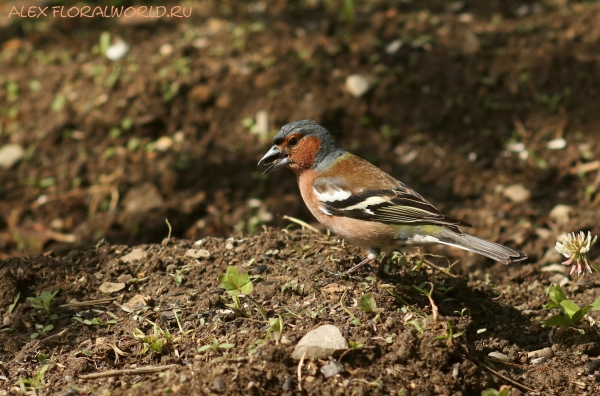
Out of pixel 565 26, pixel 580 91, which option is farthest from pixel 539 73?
pixel 565 26

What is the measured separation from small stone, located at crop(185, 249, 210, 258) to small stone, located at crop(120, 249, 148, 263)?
29 centimetres

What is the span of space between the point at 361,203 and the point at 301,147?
0.70m

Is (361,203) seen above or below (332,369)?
above

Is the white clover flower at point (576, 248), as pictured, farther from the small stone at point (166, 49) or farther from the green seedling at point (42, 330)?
the small stone at point (166, 49)

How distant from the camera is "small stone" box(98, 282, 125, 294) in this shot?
4.19m

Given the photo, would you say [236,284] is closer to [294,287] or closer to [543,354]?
[294,287]

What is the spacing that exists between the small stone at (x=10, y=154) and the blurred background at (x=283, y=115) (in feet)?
0.06

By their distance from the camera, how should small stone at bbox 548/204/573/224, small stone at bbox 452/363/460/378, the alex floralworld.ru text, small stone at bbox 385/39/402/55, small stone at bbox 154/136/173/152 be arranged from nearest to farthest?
small stone at bbox 452/363/460/378
small stone at bbox 548/204/573/224
small stone at bbox 154/136/173/152
small stone at bbox 385/39/402/55
the alex floralworld.ru text

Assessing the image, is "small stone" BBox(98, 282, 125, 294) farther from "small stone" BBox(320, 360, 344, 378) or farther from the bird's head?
"small stone" BBox(320, 360, 344, 378)

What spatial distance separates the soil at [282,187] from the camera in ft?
11.6

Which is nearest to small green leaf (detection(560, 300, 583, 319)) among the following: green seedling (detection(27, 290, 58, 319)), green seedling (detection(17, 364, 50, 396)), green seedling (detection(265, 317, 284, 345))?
green seedling (detection(265, 317, 284, 345))

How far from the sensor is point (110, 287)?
4.22 m

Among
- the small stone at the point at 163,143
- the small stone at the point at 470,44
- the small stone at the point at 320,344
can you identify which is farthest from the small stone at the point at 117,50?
the small stone at the point at 320,344

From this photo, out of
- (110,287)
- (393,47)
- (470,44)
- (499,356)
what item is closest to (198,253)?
(110,287)
